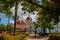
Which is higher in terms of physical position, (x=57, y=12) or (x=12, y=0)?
(x=12, y=0)

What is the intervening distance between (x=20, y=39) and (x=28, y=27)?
70372 mm

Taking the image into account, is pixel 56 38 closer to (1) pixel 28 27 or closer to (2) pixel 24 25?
(2) pixel 24 25

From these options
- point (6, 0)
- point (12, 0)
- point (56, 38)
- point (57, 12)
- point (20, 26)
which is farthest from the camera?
point (20, 26)

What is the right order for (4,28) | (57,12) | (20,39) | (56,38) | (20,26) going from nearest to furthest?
(57,12), (56,38), (20,39), (4,28), (20,26)

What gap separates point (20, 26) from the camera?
84.0 m

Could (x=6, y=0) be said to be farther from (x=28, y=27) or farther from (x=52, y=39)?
(x=28, y=27)

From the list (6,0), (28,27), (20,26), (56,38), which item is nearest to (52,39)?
(56,38)

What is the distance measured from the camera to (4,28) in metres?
75.9

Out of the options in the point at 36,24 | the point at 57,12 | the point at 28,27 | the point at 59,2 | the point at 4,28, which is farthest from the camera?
the point at 28,27

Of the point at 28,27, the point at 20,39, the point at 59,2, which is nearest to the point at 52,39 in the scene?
the point at 20,39

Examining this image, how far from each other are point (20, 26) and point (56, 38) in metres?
64.7

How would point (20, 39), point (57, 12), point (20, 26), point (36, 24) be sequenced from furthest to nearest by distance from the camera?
point (20, 26), point (36, 24), point (20, 39), point (57, 12)

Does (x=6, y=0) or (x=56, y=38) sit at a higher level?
(x=6, y=0)

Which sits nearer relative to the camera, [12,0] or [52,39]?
[12,0]
